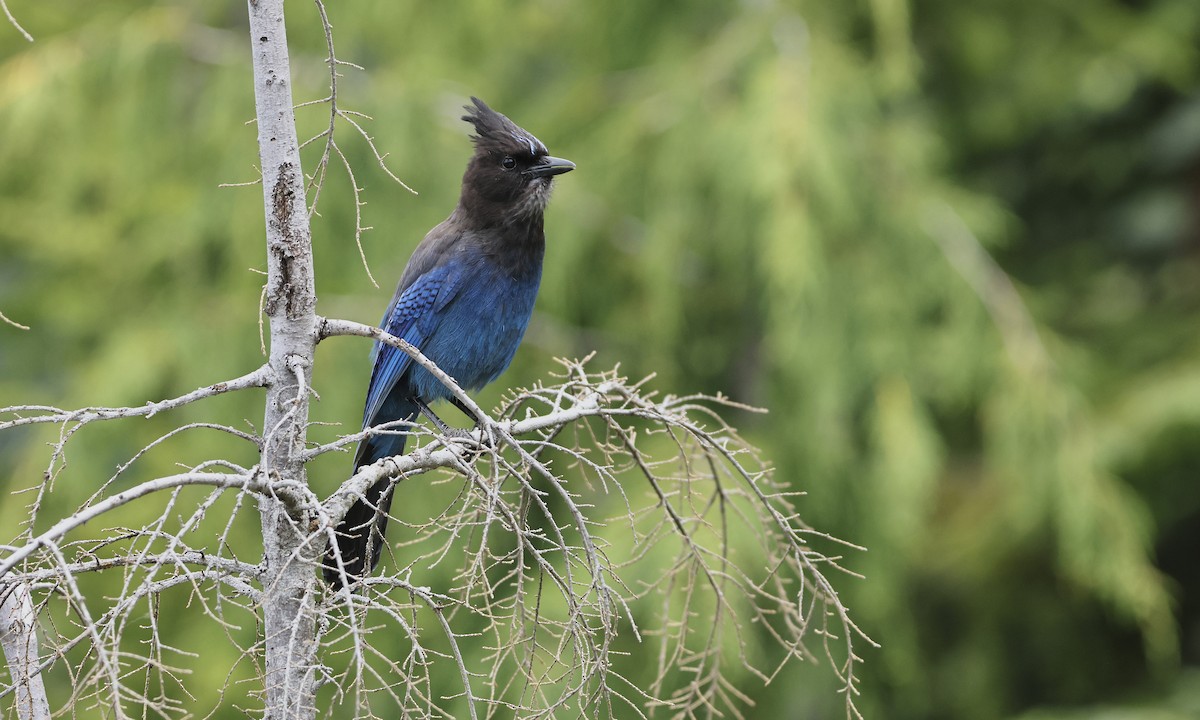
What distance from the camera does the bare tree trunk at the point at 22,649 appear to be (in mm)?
2141

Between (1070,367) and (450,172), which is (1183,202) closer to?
(1070,367)

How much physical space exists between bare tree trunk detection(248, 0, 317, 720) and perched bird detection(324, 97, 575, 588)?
1.62 meters

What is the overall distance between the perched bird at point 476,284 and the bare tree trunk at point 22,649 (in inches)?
71.7

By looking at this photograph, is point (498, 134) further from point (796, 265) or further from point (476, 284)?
point (796, 265)

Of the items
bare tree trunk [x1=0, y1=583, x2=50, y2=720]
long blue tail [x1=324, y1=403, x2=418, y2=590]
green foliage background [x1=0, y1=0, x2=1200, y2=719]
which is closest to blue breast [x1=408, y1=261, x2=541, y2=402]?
long blue tail [x1=324, y1=403, x2=418, y2=590]

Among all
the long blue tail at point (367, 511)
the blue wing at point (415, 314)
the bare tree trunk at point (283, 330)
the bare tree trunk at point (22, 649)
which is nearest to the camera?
the bare tree trunk at point (22, 649)

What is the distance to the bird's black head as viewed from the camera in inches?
174

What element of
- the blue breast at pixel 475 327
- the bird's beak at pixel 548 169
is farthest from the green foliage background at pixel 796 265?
the blue breast at pixel 475 327

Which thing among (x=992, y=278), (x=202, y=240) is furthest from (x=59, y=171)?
(x=992, y=278)

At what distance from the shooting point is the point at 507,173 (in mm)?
4430

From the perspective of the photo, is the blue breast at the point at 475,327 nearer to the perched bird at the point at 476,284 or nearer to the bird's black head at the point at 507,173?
the perched bird at the point at 476,284

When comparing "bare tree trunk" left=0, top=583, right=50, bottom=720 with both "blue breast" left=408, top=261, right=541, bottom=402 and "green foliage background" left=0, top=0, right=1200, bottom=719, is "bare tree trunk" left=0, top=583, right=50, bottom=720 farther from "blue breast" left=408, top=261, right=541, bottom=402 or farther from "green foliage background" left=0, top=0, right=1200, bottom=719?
"green foliage background" left=0, top=0, right=1200, bottom=719

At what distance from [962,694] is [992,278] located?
280 cm

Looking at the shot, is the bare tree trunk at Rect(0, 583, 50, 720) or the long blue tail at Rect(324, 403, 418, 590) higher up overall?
the bare tree trunk at Rect(0, 583, 50, 720)
